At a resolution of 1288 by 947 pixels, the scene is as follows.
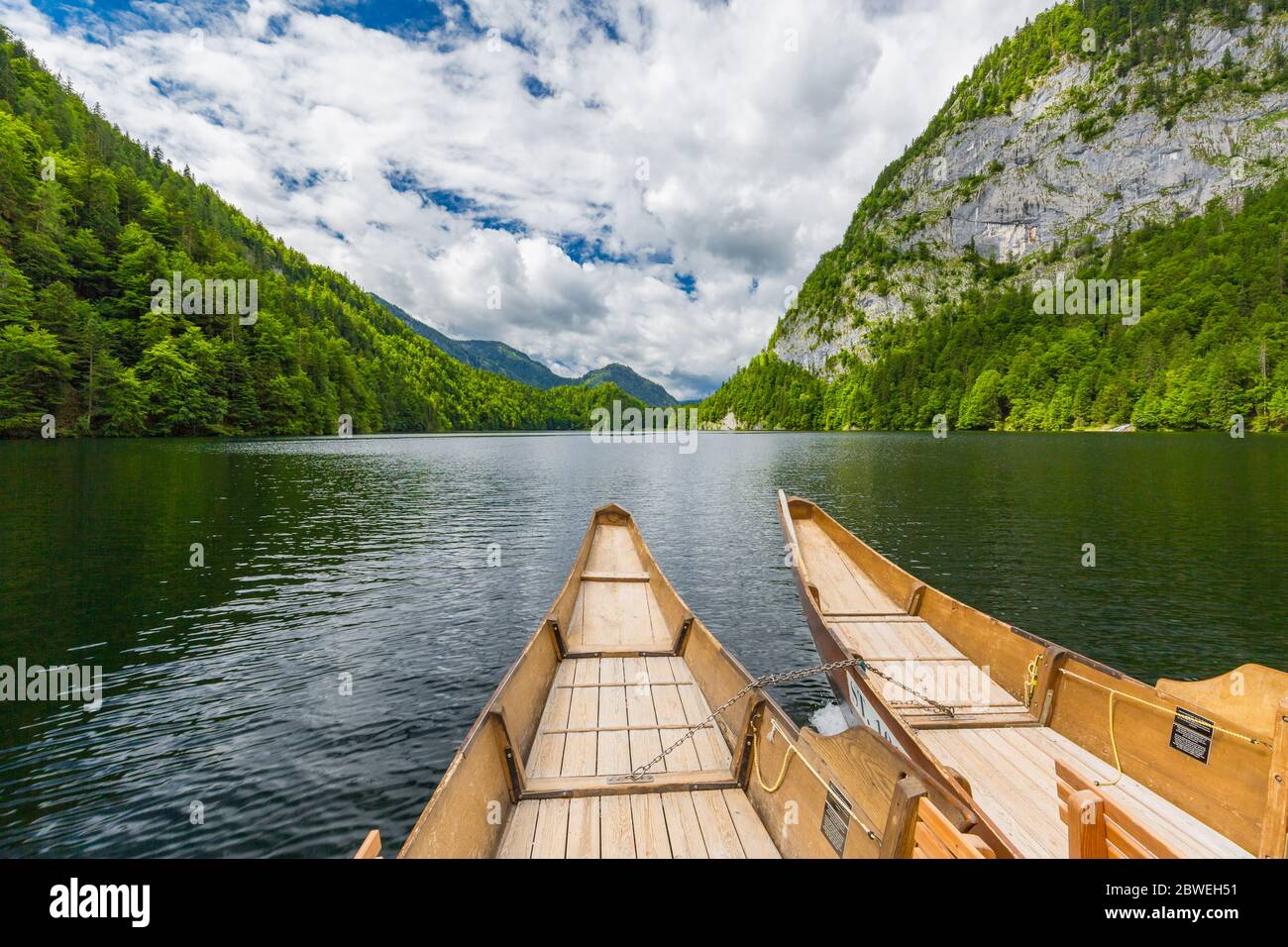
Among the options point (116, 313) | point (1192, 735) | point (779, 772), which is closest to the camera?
point (779, 772)

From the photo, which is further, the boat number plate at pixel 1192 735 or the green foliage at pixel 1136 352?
the green foliage at pixel 1136 352

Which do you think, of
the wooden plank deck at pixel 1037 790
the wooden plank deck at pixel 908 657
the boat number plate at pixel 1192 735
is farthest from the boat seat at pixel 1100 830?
the wooden plank deck at pixel 908 657

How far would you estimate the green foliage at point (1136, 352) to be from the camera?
9644 centimetres

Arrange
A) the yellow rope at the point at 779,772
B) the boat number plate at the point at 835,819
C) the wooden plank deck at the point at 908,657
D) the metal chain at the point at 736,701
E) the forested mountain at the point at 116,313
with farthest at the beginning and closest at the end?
the forested mountain at the point at 116,313 → the wooden plank deck at the point at 908,657 → the metal chain at the point at 736,701 → the yellow rope at the point at 779,772 → the boat number plate at the point at 835,819

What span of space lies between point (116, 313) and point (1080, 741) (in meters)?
120

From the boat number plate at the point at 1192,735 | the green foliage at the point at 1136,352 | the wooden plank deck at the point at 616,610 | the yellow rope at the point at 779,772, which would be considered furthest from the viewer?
the green foliage at the point at 1136,352

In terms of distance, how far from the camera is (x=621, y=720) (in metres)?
7.84

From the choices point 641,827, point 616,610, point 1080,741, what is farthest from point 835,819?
point 616,610

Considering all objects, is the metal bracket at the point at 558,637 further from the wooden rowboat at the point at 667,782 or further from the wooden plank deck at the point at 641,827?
the wooden plank deck at the point at 641,827

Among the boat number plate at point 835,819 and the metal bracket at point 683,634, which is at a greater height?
the boat number plate at point 835,819

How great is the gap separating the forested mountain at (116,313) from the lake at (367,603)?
40.3 metres

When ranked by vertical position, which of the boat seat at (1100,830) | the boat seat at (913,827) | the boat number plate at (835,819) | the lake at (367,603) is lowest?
the lake at (367,603)

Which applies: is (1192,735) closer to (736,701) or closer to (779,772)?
(779,772)

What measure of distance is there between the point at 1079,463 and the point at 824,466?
24064 millimetres
